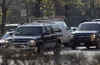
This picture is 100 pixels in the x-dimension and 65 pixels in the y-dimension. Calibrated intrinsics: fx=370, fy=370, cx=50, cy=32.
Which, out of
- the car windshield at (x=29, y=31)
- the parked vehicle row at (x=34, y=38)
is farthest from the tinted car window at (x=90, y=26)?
the car windshield at (x=29, y=31)

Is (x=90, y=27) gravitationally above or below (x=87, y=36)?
above

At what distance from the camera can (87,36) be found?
23.8 metres

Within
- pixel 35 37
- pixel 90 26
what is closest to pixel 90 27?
pixel 90 26

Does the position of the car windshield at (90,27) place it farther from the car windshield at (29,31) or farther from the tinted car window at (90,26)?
the car windshield at (29,31)

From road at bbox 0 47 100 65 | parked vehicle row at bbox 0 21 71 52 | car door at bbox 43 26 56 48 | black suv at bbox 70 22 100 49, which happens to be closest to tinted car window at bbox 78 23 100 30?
black suv at bbox 70 22 100 49

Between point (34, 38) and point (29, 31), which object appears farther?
point (29, 31)

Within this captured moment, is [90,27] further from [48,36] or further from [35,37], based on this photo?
[35,37]

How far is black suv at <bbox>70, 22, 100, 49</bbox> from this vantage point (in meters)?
23.6

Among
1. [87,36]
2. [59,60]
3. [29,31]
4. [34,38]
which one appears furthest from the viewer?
[87,36]

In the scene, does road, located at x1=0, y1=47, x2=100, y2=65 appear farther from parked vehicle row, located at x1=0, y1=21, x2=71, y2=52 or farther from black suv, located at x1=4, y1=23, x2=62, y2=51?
black suv, located at x1=4, y1=23, x2=62, y2=51

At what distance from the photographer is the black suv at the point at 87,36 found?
929 inches

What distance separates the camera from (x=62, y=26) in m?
26.0

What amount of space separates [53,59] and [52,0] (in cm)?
4716

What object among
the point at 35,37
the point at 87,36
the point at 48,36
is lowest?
the point at 87,36
